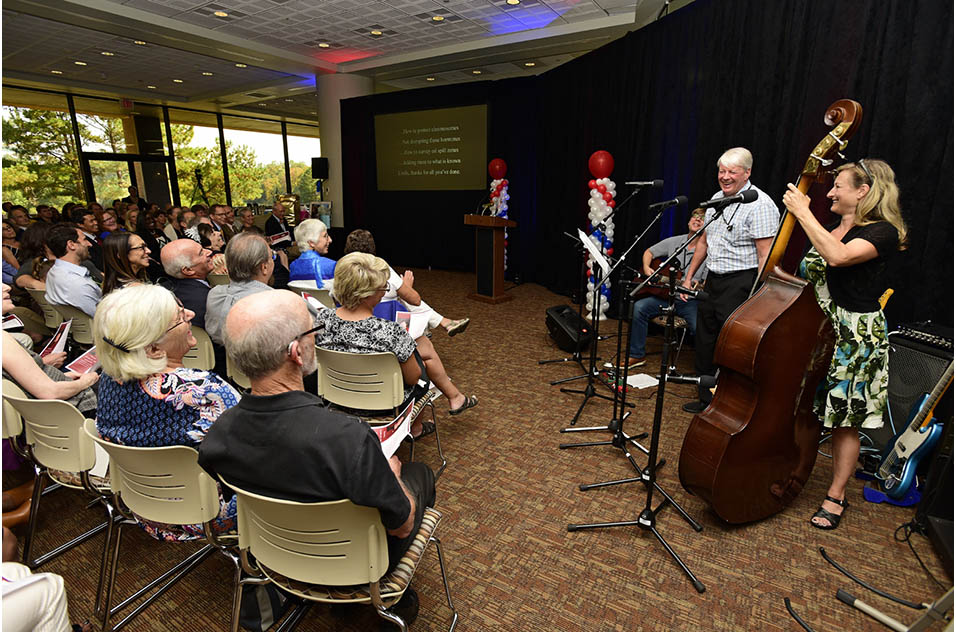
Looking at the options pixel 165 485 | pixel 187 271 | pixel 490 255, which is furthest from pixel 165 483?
pixel 490 255

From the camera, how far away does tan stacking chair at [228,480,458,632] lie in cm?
122

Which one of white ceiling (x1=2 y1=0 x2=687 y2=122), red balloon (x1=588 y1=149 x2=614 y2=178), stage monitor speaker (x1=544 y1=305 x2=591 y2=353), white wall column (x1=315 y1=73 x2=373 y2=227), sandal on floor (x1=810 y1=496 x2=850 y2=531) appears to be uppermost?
white ceiling (x1=2 y1=0 x2=687 y2=122)

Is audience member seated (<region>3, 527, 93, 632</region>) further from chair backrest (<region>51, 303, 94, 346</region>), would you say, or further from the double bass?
chair backrest (<region>51, 303, 94, 346</region>)

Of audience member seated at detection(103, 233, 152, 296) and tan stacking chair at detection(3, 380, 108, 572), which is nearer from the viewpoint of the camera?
tan stacking chair at detection(3, 380, 108, 572)

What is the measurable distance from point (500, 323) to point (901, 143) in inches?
140

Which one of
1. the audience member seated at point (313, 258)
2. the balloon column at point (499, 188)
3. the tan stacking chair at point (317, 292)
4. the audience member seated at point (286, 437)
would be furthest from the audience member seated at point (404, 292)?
the balloon column at point (499, 188)

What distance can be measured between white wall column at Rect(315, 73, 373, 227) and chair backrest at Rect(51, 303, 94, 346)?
719 centimetres

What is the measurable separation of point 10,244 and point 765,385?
22.8 feet

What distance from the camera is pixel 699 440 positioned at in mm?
2053

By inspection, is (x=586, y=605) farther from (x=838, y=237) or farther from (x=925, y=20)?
(x=925, y=20)

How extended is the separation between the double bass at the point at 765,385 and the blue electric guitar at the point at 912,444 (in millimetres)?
616

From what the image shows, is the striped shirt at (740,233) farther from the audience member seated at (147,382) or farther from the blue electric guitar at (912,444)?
the audience member seated at (147,382)

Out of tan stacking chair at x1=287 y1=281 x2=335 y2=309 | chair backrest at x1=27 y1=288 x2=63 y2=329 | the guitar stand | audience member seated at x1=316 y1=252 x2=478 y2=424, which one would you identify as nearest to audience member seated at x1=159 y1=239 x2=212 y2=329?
tan stacking chair at x1=287 y1=281 x2=335 y2=309

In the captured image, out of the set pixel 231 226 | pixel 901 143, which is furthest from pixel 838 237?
pixel 231 226
